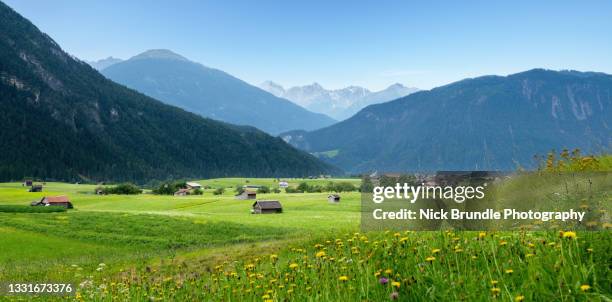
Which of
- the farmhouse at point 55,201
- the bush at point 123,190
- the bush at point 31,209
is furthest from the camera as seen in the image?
the bush at point 123,190

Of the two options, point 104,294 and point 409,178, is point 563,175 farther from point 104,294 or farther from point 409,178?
point 104,294

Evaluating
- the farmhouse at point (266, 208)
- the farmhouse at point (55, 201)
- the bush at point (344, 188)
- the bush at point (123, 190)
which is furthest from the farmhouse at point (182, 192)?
the farmhouse at point (266, 208)

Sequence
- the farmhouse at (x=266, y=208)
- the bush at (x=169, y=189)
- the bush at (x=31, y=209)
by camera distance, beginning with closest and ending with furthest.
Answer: the bush at (x=31, y=209) < the farmhouse at (x=266, y=208) < the bush at (x=169, y=189)

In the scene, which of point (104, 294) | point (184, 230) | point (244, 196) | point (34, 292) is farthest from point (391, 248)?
point (244, 196)

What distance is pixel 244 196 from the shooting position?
409ft

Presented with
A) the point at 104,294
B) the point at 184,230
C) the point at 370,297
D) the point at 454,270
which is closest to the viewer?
the point at 370,297

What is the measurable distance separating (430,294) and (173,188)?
171m

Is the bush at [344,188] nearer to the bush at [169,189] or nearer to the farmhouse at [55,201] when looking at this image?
the bush at [169,189]

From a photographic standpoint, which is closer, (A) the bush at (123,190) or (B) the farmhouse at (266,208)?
(B) the farmhouse at (266,208)

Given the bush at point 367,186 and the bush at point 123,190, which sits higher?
the bush at point 367,186

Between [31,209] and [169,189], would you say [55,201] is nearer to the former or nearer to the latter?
[31,209]

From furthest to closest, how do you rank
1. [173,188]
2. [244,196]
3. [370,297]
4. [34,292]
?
[173,188], [244,196], [34,292], [370,297]

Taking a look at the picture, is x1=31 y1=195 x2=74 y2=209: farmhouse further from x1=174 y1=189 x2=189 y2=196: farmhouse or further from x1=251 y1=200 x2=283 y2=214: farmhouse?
x1=251 y1=200 x2=283 y2=214: farmhouse

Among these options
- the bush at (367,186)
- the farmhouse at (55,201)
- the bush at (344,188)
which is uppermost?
the bush at (367,186)
